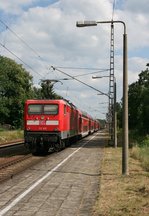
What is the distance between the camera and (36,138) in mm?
26531

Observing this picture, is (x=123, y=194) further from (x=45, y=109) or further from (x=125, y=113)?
(x=45, y=109)

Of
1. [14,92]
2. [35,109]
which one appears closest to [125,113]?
[35,109]

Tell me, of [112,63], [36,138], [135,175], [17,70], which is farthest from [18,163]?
[17,70]

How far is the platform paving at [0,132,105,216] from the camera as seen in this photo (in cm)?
984

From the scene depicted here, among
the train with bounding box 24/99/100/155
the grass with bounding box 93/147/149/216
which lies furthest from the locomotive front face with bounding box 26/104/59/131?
the grass with bounding box 93/147/149/216

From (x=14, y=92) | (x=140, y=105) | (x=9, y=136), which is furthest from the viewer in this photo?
(x=14, y=92)

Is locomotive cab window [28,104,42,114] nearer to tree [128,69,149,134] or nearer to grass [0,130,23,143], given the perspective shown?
grass [0,130,23,143]

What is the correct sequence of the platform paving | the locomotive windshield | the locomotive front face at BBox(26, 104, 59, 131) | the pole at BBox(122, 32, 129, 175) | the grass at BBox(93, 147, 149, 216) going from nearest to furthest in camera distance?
the grass at BBox(93, 147, 149, 216) → the platform paving → the pole at BBox(122, 32, 129, 175) → the locomotive front face at BBox(26, 104, 59, 131) → the locomotive windshield

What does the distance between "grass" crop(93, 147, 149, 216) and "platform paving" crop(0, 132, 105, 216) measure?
0.24 metres

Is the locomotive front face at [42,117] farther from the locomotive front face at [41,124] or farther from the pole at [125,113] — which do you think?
the pole at [125,113]

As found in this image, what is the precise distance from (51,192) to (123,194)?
184 centimetres

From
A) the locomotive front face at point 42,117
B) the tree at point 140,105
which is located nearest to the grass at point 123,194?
the locomotive front face at point 42,117

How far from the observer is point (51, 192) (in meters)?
12.2

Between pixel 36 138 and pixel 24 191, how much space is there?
14327 mm
